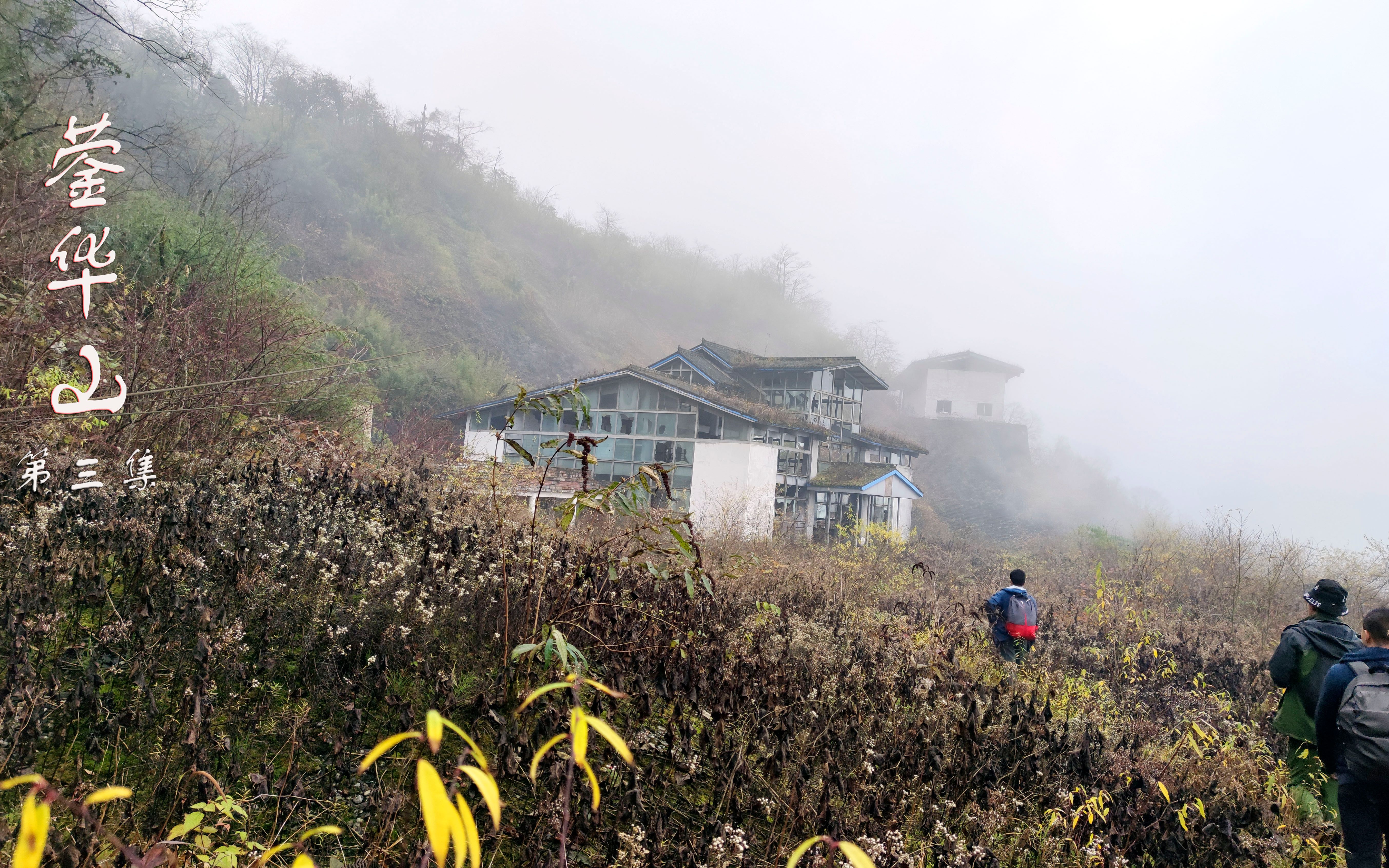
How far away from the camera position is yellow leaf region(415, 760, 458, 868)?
0.68m

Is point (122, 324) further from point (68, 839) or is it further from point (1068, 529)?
point (1068, 529)

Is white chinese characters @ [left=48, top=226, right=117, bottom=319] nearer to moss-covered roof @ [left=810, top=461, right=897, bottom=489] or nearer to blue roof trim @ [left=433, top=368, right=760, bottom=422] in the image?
blue roof trim @ [left=433, top=368, right=760, bottom=422]

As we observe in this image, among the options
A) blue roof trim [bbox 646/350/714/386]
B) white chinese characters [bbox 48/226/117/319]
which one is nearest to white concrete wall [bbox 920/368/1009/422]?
blue roof trim [bbox 646/350/714/386]

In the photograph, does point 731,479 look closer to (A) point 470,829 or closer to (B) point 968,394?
(A) point 470,829

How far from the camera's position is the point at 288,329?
29.0ft

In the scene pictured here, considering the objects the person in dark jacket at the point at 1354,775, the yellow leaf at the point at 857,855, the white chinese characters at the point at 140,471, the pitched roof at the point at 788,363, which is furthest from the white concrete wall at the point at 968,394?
the yellow leaf at the point at 857,855

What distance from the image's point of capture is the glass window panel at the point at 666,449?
2409 centimetres

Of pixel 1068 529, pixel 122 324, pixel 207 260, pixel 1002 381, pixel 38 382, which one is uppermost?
pixel 1002 381

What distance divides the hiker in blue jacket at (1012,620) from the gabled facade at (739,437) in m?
9.08

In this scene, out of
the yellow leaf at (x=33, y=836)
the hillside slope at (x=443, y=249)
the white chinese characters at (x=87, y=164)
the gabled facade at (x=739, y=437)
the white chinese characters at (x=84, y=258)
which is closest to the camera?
the yellow leaf at (x=33, y=836)

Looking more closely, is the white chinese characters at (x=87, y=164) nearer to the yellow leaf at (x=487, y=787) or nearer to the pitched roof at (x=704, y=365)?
the yellow leaf at (x=487, y=787)

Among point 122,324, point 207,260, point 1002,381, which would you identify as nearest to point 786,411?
point 207,260

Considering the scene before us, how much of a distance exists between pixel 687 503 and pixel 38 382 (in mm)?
17544

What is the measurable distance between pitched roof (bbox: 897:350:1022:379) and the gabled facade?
27.1m
